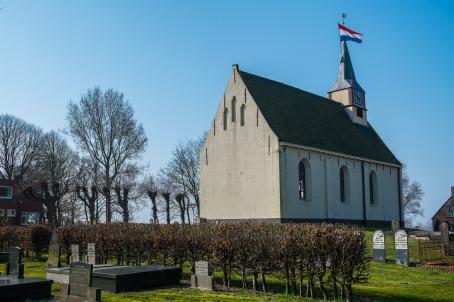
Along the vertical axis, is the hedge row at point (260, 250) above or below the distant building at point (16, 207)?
below

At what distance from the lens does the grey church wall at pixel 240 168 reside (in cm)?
3256

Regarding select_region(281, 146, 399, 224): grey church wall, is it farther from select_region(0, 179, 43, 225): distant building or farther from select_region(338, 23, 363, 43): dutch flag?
select_region(0, 179, 43, 225): distant building

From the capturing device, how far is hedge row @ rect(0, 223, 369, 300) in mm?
12768

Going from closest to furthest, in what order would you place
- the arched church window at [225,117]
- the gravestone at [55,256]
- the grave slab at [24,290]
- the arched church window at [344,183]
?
the grave slab at [24,290] → the gravestone at [55,256] → the arched church window at [225,117] → the arched church window at [344,183]

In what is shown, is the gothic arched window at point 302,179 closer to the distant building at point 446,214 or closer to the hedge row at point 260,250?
the hedge row at point 260,250

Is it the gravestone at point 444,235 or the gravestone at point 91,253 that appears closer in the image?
the gravestone at point 91,253

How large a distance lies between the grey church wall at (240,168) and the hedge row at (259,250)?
1296cm

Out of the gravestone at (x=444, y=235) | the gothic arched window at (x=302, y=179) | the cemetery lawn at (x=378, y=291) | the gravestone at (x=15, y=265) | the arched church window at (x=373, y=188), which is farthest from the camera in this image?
the arched church window at (x=373, y=188)

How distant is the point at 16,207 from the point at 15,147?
24.8 ft

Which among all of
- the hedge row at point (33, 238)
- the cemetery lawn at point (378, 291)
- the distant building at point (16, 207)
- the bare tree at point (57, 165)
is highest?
the bare tree at point (57, 165)

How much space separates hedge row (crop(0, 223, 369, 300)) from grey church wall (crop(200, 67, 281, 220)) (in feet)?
42.5

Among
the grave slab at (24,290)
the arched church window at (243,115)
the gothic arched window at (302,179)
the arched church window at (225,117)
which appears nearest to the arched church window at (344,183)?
the gothic arched window at (302,179)

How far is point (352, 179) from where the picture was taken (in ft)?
129

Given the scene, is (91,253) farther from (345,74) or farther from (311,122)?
(345,74)
